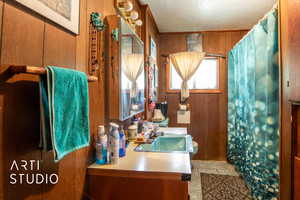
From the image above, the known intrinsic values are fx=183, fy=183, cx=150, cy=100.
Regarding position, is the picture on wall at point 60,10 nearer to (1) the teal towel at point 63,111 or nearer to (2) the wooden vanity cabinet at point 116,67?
(1) the teal towel at point 63,111

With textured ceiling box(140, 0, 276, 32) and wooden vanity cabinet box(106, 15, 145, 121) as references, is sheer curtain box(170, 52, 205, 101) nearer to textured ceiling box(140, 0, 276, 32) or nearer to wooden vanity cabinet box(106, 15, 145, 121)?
textured ceiling box(140, 0, 276, 32)

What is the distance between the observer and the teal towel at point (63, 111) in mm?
679

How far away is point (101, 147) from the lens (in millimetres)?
1172

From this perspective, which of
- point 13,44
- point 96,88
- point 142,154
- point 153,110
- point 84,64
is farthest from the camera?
point 153,110

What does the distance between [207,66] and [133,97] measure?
2.14 m

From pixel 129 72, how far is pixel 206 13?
1691 millimetres

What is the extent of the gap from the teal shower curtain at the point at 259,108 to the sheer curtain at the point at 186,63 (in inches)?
22.2

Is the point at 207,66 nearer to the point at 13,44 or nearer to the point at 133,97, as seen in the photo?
the point at 133,97

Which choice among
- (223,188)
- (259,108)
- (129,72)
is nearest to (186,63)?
(259,108)

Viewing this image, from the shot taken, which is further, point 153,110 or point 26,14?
point 153,110

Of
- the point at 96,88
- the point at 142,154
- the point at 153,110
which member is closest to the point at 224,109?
the point at 153,110

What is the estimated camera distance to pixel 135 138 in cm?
174

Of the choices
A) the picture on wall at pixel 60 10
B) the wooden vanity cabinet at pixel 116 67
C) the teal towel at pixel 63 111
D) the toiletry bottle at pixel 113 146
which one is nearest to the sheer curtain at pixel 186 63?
the wooden vanity cabinet at pixel 116 67

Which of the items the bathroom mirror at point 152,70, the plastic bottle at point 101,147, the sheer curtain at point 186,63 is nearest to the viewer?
the plastic bottle at point 101,147
